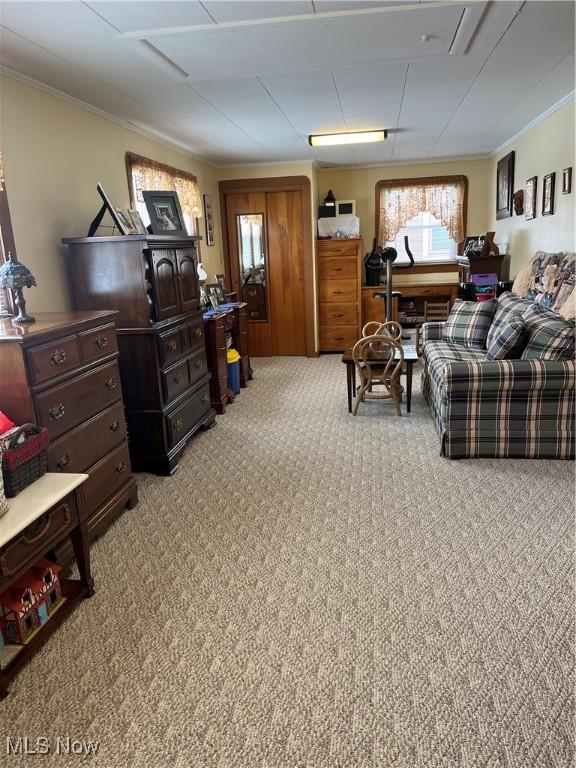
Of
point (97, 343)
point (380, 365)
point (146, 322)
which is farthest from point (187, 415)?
point (380, 365)

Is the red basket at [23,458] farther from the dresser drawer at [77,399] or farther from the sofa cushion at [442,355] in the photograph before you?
the sofa cushion at [442,355]

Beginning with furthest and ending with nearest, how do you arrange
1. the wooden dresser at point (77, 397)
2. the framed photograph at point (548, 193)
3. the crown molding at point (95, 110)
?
the framed photograph at point (548, 193) → the crown molding at point (95, 110) → the wooden dresser at point (77, 397)

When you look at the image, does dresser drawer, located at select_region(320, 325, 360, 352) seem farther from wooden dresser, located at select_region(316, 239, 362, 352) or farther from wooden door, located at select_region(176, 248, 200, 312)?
wooden door, located at select_region(176, 248, 200, 312)

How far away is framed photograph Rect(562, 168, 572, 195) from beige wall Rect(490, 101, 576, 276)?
37 millimetres

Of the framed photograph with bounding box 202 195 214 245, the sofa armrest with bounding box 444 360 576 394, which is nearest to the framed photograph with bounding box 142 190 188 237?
the framed photograph with bounding box 202 195 214 245

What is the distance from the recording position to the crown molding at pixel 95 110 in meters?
2.78

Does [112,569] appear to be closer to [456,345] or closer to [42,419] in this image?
[42,419]

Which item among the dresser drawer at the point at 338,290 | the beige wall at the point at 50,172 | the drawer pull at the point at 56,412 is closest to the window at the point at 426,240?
the dresser drawer at the point at 338,290

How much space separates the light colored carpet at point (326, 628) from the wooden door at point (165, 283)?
1.09m

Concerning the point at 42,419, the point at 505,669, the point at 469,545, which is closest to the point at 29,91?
the point at 42,419

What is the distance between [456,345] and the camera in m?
4.54

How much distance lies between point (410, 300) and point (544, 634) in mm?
5541

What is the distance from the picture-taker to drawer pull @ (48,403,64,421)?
87.2 inches

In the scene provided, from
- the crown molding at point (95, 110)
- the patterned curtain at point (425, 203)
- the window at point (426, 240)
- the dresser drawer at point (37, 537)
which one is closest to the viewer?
the dresser drawer at point (37, 537)
